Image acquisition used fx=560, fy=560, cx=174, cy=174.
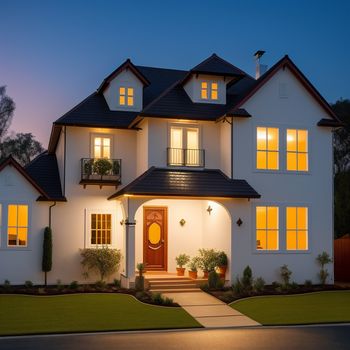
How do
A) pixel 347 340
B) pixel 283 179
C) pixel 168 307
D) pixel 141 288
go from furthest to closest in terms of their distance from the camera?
pixel 283 179 → pixel 141 288 → pixel 168 307 → pixel 347 340

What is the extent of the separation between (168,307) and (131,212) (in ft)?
14.0

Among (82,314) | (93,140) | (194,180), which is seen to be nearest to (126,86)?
(93,140)

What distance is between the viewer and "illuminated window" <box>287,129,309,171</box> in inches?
835

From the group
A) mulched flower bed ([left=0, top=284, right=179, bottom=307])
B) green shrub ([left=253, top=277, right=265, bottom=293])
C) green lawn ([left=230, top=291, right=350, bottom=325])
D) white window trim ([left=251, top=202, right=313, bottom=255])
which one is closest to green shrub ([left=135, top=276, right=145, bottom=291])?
mulched flower bed ([left=0, top=284, right=179, bottom=307])

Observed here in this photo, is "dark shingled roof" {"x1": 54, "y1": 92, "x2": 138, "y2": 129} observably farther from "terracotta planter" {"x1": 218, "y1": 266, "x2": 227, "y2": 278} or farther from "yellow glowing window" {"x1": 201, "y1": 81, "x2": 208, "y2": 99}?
"terracotta planter" {"x1": 218, "y1": 266, "x2": 227, "y2": 278}

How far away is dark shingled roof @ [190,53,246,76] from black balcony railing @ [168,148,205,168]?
121 inches

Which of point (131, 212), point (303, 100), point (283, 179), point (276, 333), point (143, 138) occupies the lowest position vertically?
point (276, 333)

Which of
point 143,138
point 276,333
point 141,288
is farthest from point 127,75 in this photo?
point 276,333

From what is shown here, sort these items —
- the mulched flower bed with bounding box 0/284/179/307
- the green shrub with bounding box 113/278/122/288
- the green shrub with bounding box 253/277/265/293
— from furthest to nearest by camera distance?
the green shrub with bounding box 113/278/122/288 < the green shrub with bounding box 253/277/265/293 < the mulched flower bed with bounding box 0/284/179/307

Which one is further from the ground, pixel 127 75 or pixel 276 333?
pixel 127 75

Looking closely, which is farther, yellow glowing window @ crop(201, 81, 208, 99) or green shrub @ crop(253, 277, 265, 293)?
yellow glowing window @ crop(201, 81, 208, 99)

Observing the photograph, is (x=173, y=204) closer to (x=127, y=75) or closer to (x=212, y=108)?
(x=212, y=108)

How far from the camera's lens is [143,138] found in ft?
70.1

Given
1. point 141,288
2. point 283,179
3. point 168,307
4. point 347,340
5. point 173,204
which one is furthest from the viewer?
point 173,204
